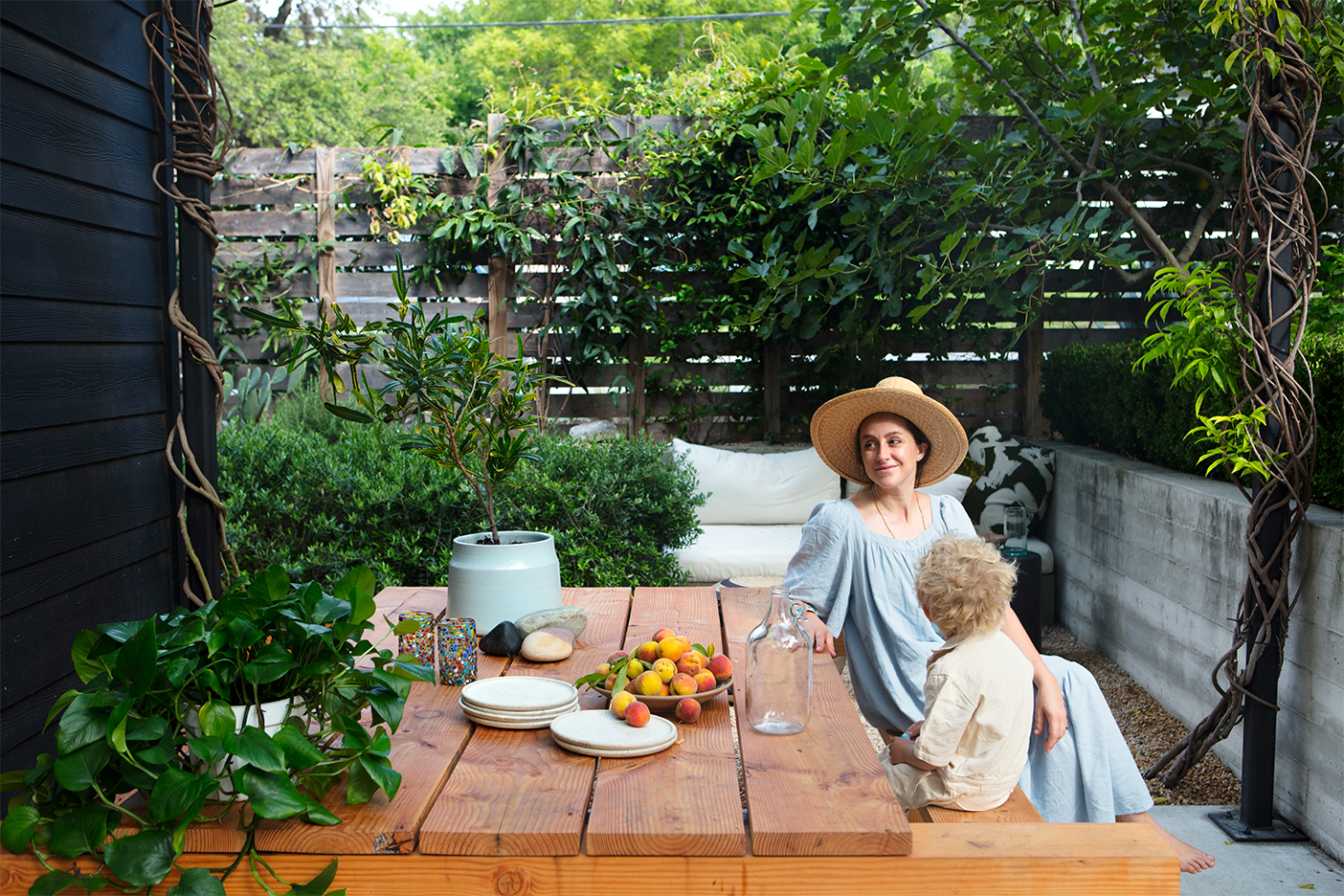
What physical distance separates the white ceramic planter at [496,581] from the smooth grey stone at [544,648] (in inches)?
2.8

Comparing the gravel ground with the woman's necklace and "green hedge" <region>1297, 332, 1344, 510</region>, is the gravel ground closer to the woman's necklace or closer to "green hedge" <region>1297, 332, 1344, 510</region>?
the woman's necklace

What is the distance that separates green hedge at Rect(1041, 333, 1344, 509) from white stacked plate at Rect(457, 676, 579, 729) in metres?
2.11

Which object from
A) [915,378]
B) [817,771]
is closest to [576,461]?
[915,378]

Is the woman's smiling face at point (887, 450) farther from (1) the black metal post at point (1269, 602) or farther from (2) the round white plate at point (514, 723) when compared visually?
(2) the round white plate at point (514, 723)

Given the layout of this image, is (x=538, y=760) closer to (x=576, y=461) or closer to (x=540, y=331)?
(x=576, y=461)

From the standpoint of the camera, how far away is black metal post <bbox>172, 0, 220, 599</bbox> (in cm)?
189

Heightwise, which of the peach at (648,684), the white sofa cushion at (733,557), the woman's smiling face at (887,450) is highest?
the woman's smiling face at (887,450)

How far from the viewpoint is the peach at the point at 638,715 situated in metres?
1.38

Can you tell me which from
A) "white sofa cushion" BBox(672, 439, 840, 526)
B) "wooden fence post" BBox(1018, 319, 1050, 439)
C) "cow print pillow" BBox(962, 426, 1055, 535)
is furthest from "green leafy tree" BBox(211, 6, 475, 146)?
"cow print pillow" BBox(962, 426, 1055, 535)

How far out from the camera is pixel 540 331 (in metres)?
5.12

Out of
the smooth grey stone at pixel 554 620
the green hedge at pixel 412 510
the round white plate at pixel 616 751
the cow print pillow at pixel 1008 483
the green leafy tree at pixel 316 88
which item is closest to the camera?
the round white plate at pixel 616 751

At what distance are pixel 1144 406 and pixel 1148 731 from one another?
1.34m

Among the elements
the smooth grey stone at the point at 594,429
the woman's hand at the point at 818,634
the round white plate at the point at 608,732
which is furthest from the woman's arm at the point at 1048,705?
the smooth grey stone at the point at 594,429

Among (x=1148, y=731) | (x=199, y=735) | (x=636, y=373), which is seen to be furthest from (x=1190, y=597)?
(x=199, y=735)
